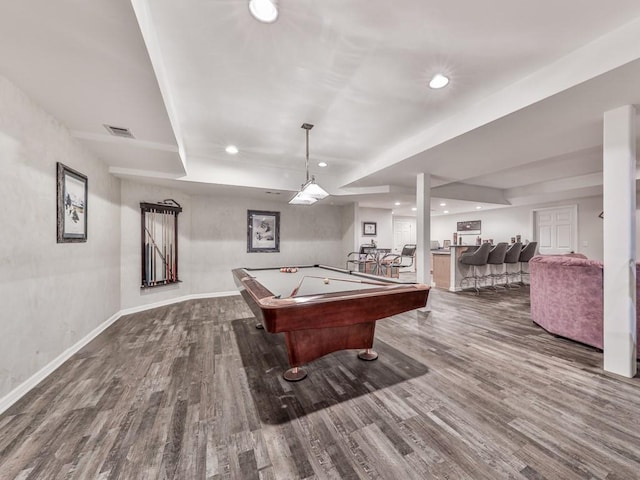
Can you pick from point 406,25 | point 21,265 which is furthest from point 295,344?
point 406,25

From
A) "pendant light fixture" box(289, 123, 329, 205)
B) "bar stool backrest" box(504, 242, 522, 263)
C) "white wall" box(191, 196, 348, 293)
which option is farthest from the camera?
"bar stool backrest" box(504, 242, 522, 263)

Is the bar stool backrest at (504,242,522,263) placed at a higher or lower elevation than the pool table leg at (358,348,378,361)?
higher

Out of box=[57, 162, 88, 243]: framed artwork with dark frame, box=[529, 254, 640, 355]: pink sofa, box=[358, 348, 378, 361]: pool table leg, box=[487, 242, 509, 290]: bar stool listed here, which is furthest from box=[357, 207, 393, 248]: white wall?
box=[57, 162, 88, 243]: framed artwork with dark frame

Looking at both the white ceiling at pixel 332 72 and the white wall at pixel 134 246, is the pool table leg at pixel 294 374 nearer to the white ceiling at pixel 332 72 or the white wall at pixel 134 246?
the white ceiling at pixel 332 72

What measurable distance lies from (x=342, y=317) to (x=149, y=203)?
14.3 ft

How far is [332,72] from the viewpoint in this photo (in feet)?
7.37

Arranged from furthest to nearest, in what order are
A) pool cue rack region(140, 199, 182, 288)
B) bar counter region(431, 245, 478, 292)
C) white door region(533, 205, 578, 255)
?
white door region(533, 205, 578, 255)
bar counter region(431, 245, 478, 292)
pool cue rack region(140, 199, 182, 288)

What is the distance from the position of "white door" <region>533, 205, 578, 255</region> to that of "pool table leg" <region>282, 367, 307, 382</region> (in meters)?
8.37

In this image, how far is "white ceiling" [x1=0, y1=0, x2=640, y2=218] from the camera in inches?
62.8

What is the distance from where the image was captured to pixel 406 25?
175 centimetres

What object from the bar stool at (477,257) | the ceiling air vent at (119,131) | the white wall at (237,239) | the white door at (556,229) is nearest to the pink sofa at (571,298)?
the bar stool at (477,257)

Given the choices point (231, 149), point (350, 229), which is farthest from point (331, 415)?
point (350, 229)

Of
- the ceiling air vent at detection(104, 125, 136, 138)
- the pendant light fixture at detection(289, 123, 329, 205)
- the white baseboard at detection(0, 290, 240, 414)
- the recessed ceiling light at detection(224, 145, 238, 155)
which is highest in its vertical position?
the recessed ceiling light at detection(224, 145, 238, 155)

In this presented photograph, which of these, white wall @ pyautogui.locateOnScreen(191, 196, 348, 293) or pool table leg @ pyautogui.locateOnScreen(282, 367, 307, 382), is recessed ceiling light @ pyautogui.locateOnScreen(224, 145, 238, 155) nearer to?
white wall @ pyautogui.locateOnScreen(191, 196, 348, 293)
